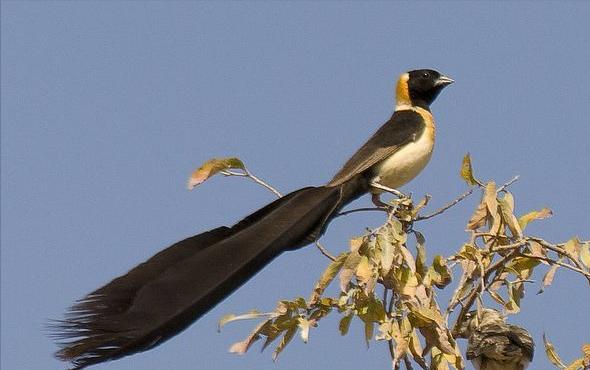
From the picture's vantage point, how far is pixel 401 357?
4145mm

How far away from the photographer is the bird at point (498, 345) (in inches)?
179

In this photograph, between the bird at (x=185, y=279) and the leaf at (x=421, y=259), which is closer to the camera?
the bird at (x=185, y=279)

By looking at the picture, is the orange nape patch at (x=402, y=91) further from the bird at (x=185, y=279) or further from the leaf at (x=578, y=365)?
the leaf at (x=578, y=365)

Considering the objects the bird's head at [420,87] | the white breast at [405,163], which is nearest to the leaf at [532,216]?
the white breast at [405,163]

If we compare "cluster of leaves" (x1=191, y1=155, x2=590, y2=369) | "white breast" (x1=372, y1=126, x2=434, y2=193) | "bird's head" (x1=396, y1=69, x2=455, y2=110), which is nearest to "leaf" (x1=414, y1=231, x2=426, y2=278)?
"cluster of leaves" (x1=191, y1=155, x2=590, y2=369)

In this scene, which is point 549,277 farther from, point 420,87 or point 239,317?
point 420,87

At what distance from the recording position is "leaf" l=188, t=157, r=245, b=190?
494 centimetres

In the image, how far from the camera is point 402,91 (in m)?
7.55

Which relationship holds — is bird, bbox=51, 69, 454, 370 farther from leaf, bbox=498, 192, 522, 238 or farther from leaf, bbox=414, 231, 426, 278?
leaf, bbox=498, 192, 522, 238

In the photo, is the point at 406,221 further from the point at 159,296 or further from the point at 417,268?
the point at 159,296

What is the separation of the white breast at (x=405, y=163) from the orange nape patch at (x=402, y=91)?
0.87 metres

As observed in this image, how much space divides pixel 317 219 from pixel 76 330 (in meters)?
1.36

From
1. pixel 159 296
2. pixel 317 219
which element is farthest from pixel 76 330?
pixel 317 219

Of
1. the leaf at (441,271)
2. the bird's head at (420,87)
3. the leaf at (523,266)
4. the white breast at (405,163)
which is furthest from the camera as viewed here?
the bird's head at (420,87)
